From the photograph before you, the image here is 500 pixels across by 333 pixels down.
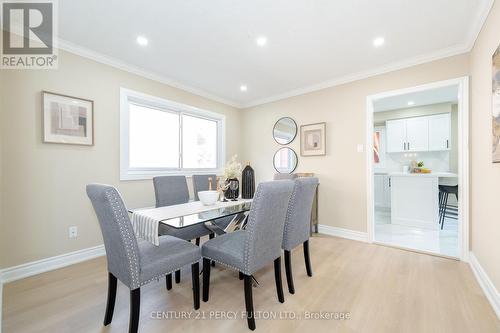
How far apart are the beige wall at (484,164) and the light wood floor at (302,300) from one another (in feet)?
1.22

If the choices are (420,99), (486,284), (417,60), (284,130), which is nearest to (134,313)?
(486,284)

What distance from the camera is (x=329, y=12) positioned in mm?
1927

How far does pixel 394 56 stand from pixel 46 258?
4.66 metres

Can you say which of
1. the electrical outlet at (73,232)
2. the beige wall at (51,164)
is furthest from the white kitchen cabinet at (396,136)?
the electrical outlet at (73,232)

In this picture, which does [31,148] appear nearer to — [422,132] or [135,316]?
[135,316]

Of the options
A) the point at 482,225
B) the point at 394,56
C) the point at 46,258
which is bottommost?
the point at 46,258

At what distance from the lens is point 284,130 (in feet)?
13.3

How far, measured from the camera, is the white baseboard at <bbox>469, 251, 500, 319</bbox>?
1611 millimetres

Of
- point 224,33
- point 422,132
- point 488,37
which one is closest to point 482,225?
point 488,37

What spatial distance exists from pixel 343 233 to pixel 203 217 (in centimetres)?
254

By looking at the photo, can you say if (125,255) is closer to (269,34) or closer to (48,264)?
(48,264)

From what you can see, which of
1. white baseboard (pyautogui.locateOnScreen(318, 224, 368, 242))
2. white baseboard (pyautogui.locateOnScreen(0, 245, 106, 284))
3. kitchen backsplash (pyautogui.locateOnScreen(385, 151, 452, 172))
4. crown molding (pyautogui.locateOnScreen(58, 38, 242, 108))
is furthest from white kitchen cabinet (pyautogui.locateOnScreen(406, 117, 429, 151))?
white baseboard (pyautogui.locateOnScreen(0, 245, 106, 284))

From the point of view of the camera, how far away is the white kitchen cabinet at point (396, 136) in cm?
501

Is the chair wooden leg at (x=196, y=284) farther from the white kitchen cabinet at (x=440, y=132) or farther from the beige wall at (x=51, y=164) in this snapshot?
the white kitchen cabinet at (x=440, y=132)
